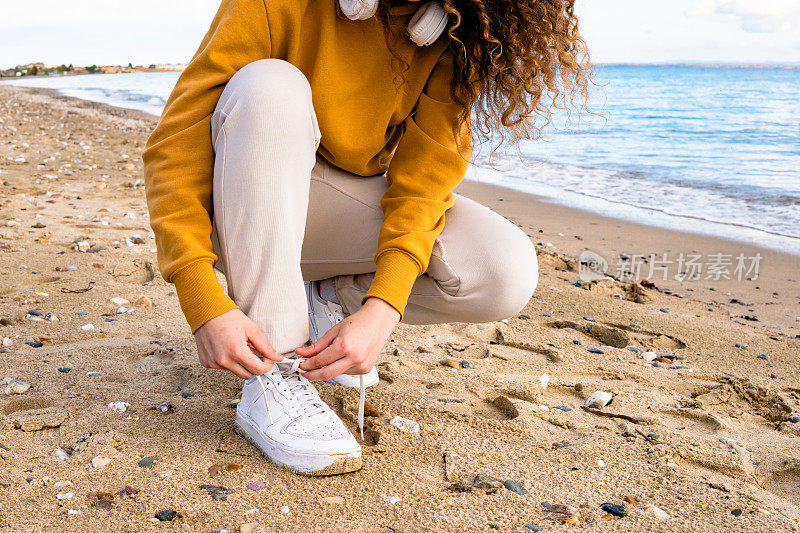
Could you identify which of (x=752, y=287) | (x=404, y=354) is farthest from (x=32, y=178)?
(x=752, y=287)

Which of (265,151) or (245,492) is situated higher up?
(265,151)

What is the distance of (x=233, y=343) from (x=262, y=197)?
1.14 feet

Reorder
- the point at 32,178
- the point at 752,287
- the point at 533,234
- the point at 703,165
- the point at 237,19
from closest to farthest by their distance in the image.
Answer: the point at 237,19
the point at 752,287
the point at 533,234
the point at 32,178
the point at 703,165

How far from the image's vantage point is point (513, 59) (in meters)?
1.84

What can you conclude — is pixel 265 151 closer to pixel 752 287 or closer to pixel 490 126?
pixel 490 126

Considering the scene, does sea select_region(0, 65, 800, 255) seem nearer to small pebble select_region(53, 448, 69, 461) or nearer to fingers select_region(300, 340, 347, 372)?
fingers select_region(300, 340, 347, 372)

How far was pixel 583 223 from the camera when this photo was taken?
5340 mm

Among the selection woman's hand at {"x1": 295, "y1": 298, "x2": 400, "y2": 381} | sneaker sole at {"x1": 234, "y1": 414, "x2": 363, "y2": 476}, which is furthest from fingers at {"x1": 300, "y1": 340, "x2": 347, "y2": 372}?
sneaker sole at {"x1": 234, "y1": 414, "x2": 363, "y2": 476}

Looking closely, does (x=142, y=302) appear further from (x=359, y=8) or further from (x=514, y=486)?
(x=514, y=486)

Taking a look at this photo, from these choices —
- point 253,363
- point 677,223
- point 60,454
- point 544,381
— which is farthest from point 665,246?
point 60,454

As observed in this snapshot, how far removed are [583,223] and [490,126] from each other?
3.52 meters

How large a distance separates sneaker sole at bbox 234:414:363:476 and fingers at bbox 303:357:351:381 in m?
0.19

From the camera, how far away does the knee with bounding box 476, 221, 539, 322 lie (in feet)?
6.24

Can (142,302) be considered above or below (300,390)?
below
